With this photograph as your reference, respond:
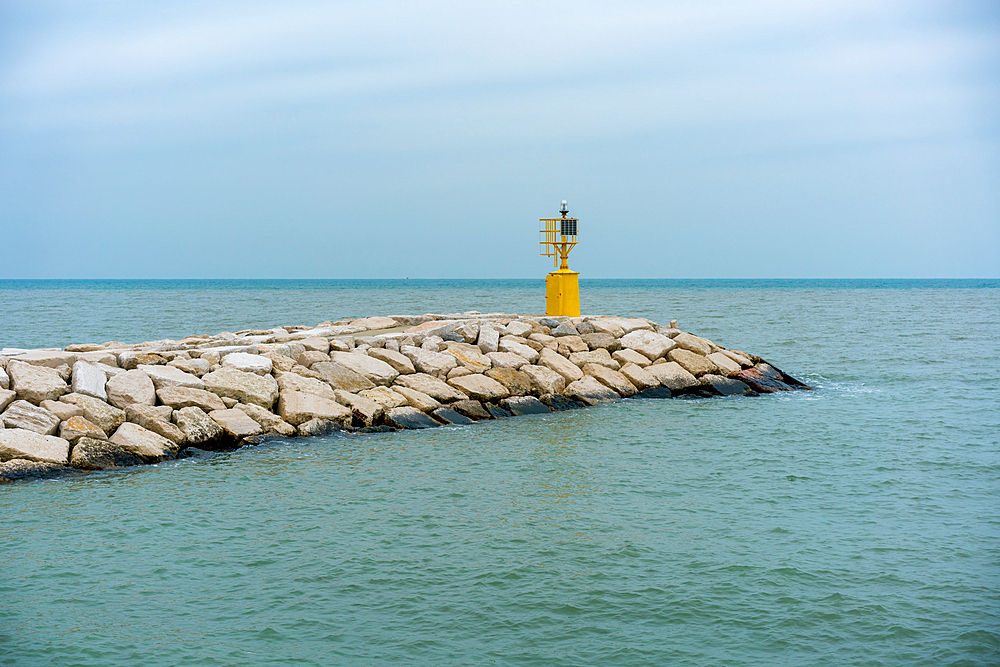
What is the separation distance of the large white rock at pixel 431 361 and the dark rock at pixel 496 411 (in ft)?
3.27

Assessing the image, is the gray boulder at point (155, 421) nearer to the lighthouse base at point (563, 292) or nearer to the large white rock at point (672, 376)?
the large white rock at point (672, 376)

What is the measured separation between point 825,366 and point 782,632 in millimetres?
16323

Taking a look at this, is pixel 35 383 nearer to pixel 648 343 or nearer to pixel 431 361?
pixel 431 361

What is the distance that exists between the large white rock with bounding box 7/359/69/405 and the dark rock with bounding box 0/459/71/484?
1.36 meters

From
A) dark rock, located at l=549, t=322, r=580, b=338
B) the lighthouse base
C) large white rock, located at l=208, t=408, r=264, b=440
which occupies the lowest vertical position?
large white rock, located at l=208, t=408, r=264, b=440

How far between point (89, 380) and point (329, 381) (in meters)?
3.41

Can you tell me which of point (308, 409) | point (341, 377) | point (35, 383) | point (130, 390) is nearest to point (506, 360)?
point (341, 377)

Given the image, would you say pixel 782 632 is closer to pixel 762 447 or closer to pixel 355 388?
pixel 762 447

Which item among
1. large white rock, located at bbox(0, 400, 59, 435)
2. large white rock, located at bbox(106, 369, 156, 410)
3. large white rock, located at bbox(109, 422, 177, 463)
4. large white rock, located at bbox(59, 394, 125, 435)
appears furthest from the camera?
large white rock, located at bbox(106, 369, 156, 410)

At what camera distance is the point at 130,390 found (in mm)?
10688

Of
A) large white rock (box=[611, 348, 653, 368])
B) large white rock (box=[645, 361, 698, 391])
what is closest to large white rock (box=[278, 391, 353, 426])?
large white rock (box=[611, 348, 653, 368])

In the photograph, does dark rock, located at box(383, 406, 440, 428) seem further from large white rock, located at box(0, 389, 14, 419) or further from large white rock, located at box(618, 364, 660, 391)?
large white rock, located at box(0, 389, 14, 419)

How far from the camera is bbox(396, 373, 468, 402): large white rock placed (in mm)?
12992

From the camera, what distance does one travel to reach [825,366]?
2041 cm
